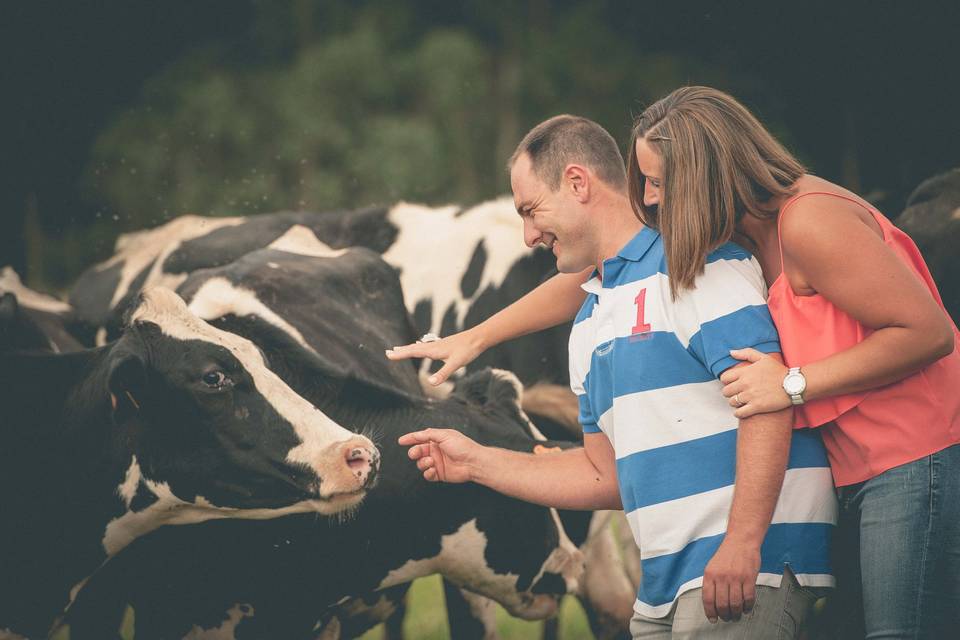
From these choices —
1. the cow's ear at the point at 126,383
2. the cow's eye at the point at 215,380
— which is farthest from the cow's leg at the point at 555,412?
the cow's ear at the point at 126,383

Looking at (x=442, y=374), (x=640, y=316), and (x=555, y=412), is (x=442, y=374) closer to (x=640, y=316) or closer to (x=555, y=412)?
(x=640, y=316)

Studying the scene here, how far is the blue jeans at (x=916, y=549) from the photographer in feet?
8.45

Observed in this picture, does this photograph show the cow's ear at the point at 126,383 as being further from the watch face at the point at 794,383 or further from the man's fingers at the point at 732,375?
the watch face at the point at 794,383

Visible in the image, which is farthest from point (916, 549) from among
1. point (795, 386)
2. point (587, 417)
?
point (587, 417)

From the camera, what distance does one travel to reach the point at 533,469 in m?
3.24

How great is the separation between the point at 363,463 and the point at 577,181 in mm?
1127

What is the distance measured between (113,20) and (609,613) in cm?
1803

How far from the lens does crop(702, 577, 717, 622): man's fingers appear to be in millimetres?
2588

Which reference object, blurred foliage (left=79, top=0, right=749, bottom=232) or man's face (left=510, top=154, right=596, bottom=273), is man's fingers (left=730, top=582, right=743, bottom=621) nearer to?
man's face (left=510, top=154, right=596, bottom=273)

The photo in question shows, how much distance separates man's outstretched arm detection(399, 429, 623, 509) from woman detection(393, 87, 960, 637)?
617 millimetres

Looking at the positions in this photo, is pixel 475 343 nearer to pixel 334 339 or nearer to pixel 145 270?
pixel 334 339

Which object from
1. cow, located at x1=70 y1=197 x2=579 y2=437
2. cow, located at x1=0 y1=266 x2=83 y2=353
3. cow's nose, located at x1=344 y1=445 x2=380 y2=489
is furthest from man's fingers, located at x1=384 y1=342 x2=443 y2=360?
cow, located at x1=70 y1=197 x2=579 y2=437

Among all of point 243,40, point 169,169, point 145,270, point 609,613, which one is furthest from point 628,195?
point 243,40

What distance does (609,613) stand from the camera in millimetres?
5523
